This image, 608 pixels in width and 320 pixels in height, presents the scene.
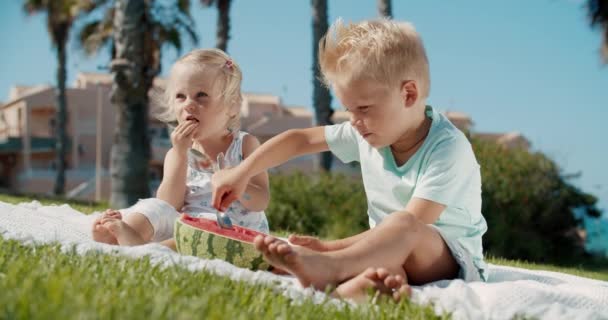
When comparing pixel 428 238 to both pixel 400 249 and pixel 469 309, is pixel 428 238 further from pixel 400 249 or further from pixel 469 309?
pixel 469 309

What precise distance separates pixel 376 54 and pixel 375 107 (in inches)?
9.0

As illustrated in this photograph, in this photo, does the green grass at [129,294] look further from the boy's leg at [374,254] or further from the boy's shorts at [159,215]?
the boy's shorts at [159,215]

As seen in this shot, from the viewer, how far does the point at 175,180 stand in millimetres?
3885

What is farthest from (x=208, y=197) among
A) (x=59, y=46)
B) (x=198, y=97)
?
(x=59, y=46)

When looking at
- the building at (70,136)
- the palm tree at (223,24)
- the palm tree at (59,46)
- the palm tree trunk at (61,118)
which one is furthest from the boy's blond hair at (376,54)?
the building at (70,136)

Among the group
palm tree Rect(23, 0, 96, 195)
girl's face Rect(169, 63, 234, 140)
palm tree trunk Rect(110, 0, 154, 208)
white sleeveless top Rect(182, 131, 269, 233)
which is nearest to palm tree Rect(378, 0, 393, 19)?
palm tree trunk Rect(110, 0, 154, 208)

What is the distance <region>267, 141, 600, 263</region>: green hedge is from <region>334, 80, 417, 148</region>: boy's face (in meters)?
7.49

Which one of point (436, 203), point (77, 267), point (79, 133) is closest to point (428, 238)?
point (436, 203)

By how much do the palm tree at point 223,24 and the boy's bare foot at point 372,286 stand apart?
619 inches

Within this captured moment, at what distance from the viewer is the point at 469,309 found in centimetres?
249

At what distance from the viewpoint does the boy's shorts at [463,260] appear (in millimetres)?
3051

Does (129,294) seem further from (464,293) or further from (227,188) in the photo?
(464,293)

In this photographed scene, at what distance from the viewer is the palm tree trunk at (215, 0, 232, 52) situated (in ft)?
58.8

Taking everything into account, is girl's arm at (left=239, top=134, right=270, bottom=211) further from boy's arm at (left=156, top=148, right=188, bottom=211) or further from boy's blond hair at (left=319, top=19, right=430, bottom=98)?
boy's blond hair at (left=319, top=19, right=430, bottom=98)
